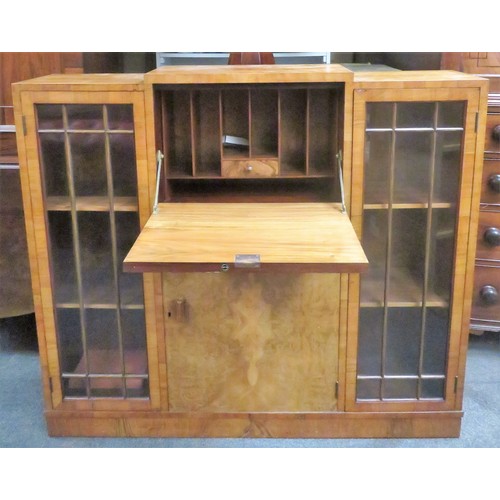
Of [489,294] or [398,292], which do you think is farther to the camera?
[489,294]

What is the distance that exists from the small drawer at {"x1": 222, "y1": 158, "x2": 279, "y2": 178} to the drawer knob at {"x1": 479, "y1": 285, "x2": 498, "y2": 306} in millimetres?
1054

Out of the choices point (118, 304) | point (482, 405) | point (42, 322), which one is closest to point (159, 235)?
point (118, 304)

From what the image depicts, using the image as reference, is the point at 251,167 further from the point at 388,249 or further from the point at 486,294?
the point at 486,294

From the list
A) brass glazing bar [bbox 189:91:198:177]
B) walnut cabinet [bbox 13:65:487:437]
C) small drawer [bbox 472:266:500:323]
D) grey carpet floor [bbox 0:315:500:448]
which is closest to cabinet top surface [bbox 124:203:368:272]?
walnut cabinet [bbox 13:65:487:437]

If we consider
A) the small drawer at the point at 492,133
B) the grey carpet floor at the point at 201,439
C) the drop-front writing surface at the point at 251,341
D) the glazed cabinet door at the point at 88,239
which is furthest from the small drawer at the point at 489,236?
the glazed cabinet door at the point at 88,239

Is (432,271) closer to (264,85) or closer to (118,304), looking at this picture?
(264,85)

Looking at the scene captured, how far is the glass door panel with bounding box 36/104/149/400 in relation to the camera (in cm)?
182

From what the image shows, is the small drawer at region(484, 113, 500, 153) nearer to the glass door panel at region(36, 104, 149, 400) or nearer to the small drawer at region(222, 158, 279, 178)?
the small drawer at region(222, 158, 279, 178)

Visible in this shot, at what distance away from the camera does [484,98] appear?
5.82 ft

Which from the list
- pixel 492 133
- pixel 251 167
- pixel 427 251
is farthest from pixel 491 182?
pixel 251 167

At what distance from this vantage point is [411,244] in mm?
1923

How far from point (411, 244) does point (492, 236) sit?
0.58m

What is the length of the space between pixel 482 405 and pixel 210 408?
3.11 feet

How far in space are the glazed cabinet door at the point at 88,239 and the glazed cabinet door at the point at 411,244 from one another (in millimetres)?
646
